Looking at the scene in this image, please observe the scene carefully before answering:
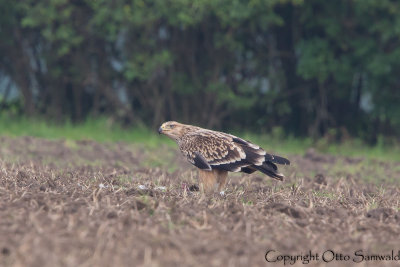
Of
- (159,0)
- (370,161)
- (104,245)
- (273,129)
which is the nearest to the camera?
(104,245)

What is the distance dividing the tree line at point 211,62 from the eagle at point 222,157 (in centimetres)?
907

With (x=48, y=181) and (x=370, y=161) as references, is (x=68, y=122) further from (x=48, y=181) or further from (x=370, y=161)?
(x=48, y=181)

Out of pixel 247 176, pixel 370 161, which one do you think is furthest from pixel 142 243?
pixel 370 161

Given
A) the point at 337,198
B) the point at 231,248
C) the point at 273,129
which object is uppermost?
the point at 231,248

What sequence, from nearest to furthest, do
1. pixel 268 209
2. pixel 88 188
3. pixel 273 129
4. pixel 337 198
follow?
pixel 268 209, pixel 88 188, pixel 337 198, pixel 273 129

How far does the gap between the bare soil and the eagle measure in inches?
10.4

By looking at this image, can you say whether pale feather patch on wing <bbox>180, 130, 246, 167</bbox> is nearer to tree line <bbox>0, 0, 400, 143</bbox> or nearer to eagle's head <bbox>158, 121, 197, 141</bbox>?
eagle's head <bbox>158, 121, 197, 141</bbox>

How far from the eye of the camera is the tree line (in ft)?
58.9

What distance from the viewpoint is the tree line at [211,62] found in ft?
58.9

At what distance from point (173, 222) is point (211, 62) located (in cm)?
1384

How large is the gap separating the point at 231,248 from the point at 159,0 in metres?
13.0

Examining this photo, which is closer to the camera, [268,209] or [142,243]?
[142,243]

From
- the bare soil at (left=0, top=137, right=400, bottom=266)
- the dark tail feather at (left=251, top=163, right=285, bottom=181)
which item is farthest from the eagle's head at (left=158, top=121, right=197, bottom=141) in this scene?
the dark tail feather at (left=251, top=163, right=285, bottom=181)

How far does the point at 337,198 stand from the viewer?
8281 millimetres
